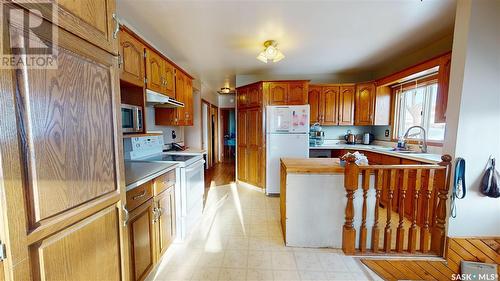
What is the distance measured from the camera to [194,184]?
2.30 meters

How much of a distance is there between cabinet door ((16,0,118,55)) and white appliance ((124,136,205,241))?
1.27 metres

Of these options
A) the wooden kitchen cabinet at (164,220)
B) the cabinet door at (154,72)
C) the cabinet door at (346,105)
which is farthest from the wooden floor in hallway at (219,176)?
the cabinet door at (346,105)

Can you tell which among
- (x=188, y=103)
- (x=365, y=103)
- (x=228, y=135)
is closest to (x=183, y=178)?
(x=188, y=103)

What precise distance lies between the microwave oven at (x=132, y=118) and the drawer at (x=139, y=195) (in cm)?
68

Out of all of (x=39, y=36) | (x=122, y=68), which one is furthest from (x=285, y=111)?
(x=39, y=36)

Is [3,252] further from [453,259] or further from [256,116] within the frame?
[256,116]

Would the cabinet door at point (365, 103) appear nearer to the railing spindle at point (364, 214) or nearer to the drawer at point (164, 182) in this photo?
the railing spindle at point (364, 214)

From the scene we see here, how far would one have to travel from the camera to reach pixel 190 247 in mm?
1938

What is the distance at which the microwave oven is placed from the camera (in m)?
1.80

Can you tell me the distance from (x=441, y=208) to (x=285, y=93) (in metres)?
2.51

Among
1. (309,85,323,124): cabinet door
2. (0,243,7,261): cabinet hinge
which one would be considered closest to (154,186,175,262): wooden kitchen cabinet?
(0,243,7,261): cabinet hinge

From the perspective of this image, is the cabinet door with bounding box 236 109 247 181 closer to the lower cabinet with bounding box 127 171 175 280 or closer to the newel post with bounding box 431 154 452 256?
the lower cabinet with bounding box 127 171 175 280

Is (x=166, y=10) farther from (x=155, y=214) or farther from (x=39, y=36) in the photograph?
(x=155, y=214)

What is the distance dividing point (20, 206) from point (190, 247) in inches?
64.8
